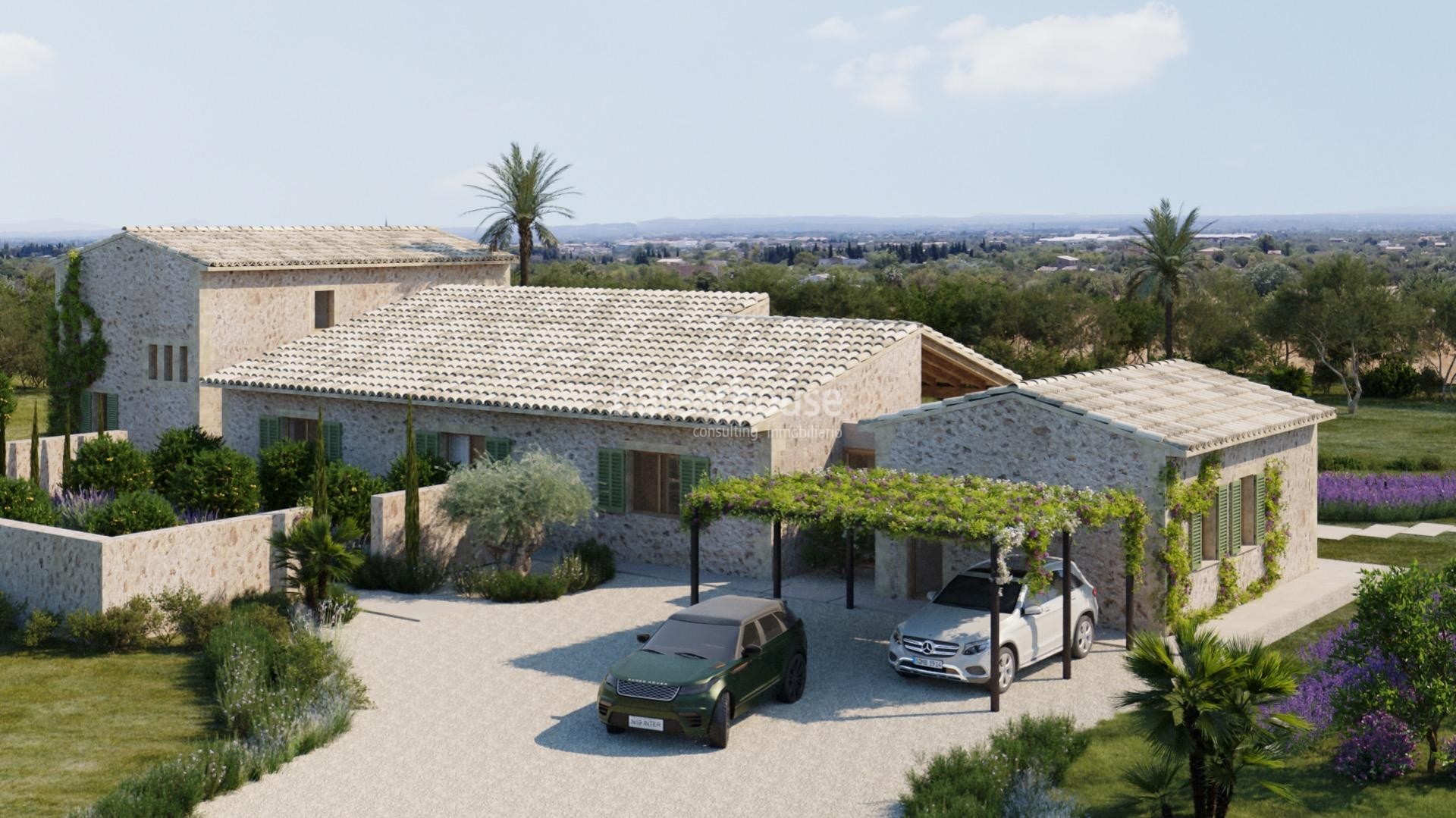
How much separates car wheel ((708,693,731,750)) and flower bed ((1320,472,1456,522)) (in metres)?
19.7

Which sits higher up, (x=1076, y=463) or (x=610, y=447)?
(x=1076, y=463)

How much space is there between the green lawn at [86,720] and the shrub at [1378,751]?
1249 centimetres

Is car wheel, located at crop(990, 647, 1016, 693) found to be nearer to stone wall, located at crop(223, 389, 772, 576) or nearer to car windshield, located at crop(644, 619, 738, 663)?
car windshield, located at crop(644, 619, 738, 663)

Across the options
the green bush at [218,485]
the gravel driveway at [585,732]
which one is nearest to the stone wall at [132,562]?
the gravel driveway at [585,732]

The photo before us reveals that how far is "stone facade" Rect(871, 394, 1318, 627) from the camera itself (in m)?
20.4

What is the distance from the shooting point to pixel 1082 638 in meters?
19.5

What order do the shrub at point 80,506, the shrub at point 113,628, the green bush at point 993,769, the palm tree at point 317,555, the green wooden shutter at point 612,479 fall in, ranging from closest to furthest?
1. the green bush at point 993,769
2. the shrub at point 113,628
3. the palm tree at point 317,555
4. the shrub at point 80,506
5. the green wooden shutter at point 612,479

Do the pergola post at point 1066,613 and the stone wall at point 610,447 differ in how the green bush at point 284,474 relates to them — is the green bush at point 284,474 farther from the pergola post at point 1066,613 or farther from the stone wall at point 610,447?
the pergola post at point 1066,613

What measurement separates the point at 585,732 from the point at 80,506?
12.6 meters

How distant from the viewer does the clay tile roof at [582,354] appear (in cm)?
2559

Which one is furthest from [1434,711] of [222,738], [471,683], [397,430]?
[397,430]

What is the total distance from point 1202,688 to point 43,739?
12.6 meters

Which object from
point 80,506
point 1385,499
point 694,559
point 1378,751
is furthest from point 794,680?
point 1385,499

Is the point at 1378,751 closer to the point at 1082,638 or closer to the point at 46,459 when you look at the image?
the point at 1082,638
